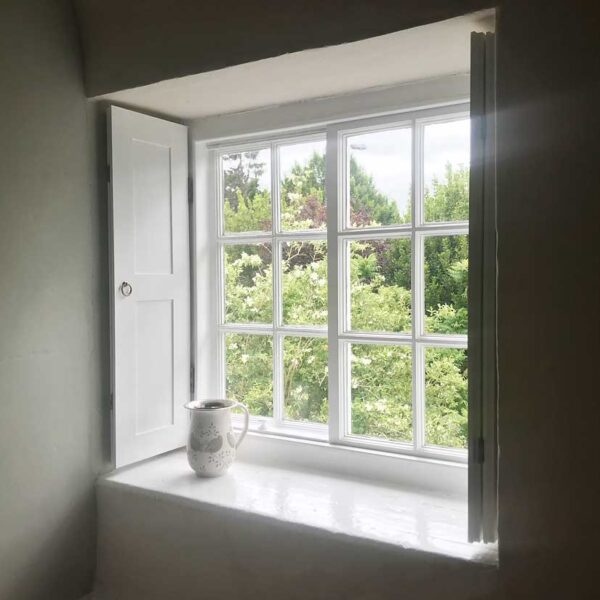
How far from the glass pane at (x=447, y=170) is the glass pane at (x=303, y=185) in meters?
0.43

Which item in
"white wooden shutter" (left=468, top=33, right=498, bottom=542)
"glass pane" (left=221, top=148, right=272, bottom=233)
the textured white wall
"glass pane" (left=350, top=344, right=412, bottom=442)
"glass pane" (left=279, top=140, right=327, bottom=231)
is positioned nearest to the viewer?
"white wooden shutter" (left=468, top=33, right=498, bottom=542)

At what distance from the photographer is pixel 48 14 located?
2.07 meters

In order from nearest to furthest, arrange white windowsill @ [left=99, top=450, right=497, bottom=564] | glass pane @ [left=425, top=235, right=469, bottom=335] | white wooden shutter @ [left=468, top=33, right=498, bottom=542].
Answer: white wooden shutter @ [left=468, top=33, right=498, bottom=542] < white windowsill @ [left=99, top=450, right=497, bottom=564] < glass pane @ [left=425, top=235, right=469, bottom=335]

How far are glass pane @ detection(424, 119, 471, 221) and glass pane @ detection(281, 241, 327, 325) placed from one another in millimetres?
467

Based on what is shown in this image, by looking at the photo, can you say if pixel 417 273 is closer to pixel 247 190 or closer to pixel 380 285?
pixel 380 285

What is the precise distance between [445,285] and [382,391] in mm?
440

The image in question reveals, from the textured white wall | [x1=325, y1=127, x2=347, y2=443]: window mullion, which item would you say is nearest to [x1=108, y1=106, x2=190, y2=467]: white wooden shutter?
the textured white wall

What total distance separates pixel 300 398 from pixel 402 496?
597 mm

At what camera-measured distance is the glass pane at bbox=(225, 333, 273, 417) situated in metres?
2.50

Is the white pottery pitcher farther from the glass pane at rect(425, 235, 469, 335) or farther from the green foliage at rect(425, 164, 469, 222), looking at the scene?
the green foliage at rect(425, 164, 469, 222)

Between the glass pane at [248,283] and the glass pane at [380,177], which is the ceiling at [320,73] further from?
the glass pane at [248,283]

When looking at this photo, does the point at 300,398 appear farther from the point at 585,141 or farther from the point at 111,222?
the point at 585,141

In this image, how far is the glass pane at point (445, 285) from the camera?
207 cm

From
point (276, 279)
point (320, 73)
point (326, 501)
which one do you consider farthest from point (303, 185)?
point (326, 501)
